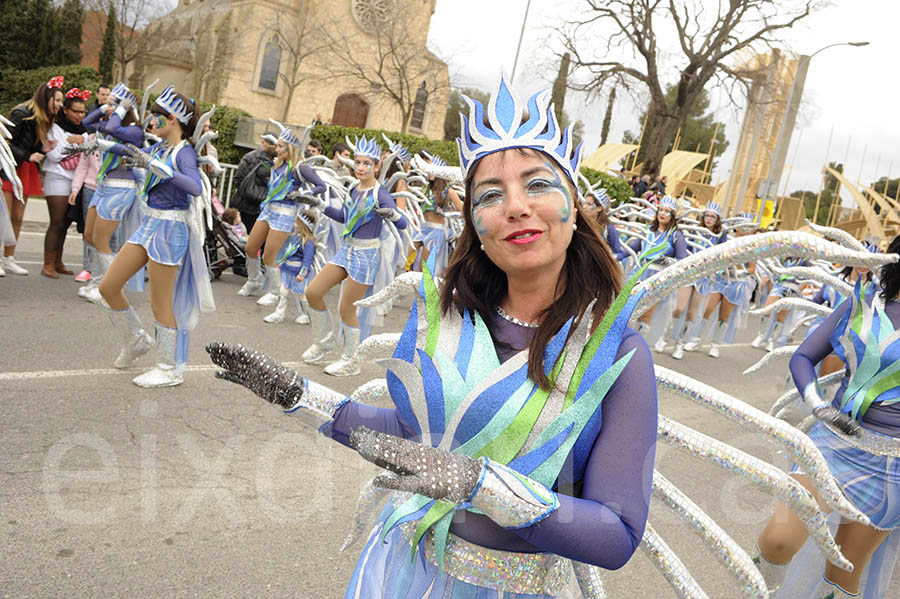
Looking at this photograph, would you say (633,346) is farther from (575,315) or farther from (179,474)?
(179,474)

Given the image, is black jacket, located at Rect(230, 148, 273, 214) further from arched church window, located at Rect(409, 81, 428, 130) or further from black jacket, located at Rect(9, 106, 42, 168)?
arched church window, located at Rect(409, 81, 428, 130)

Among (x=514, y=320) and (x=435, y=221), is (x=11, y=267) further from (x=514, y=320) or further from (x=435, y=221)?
(x=514, y=320)

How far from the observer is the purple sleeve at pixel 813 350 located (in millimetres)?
3027

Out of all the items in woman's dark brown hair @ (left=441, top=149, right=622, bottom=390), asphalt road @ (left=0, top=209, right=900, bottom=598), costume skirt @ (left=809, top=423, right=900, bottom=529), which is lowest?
asphalt road @ (left=0, top=209, right=900, bottom=598)

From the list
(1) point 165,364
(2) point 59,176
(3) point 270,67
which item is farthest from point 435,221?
(3) point 270,67

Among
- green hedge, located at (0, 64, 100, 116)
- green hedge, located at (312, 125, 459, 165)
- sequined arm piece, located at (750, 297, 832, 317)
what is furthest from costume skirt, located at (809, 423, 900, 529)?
green hedge, located at (0, 64, 100, 116)

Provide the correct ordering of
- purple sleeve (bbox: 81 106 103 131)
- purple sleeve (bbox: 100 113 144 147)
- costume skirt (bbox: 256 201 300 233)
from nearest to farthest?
purple sleeve (bbox: 100 113 144 147)
purple sleeve (bbox: 81 106 103 131)
costume skirt (bbox: 256 201 300 233)

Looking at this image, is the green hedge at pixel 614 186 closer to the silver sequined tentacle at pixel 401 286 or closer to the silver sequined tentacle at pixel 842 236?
the silver sequined tentacle at pixel 842 236

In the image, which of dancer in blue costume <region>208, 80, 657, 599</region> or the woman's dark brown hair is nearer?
dancer in blue costume <region>208, 80, 657, 599</region>

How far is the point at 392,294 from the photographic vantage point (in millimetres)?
1991

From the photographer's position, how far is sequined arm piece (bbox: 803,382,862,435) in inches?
111

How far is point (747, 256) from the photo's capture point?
1.45 meters

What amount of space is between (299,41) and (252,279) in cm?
2313

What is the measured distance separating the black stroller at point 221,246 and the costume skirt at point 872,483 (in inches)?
320
